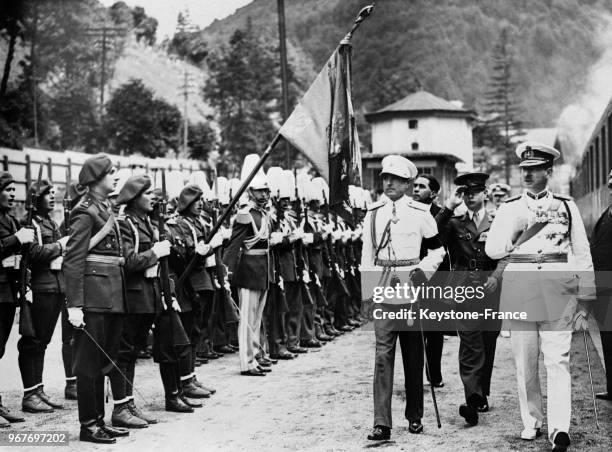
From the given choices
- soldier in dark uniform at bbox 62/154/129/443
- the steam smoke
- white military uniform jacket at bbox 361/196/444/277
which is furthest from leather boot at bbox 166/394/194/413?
the steam smoke

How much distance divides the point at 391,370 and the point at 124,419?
212cm

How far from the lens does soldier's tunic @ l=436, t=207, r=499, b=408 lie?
6.56 m

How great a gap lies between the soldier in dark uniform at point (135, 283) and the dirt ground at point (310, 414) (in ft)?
0.92

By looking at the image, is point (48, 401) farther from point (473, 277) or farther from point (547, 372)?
point (547, 372)

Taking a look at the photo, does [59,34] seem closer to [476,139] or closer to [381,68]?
[381,68]

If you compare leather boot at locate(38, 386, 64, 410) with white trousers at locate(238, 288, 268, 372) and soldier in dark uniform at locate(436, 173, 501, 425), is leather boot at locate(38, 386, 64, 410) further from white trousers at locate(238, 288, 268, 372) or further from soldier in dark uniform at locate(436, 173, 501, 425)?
soldier in dark uniform at locate(436, 173, 501, 425)

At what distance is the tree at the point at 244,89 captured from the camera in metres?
49.8

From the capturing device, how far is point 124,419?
621 cm

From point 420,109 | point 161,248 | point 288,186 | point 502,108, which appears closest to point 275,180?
point 288,186

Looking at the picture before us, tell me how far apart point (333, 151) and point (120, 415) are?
2754 millimetres

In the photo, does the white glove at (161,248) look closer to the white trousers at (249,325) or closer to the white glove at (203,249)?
the white glove at (203,249)

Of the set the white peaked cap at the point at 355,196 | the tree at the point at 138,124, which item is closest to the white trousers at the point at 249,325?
the white peaked cap at the point at 355,196

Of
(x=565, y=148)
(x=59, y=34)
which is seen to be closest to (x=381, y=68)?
(x=565, y=148)

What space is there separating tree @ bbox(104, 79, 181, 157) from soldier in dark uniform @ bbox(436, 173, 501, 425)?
122 ft
